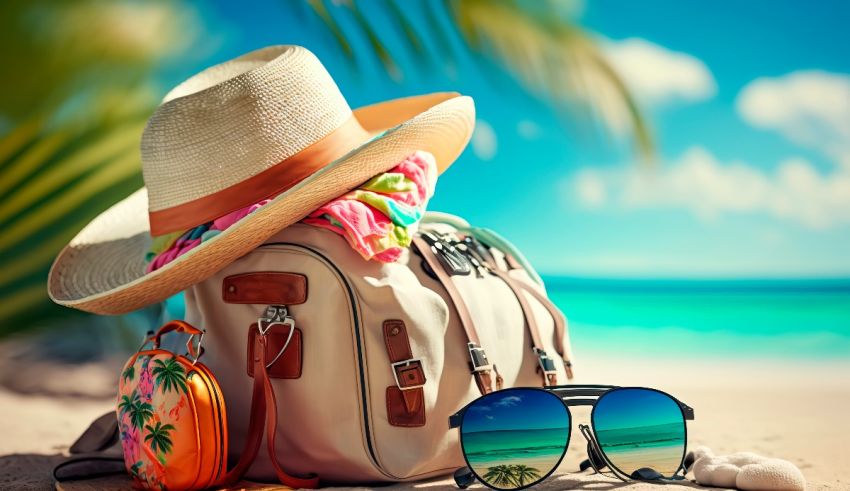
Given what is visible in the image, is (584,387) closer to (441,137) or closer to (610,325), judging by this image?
(441,137)

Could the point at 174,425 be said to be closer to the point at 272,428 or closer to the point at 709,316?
the point at 272,428

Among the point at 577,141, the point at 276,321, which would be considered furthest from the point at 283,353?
the point at 577,141

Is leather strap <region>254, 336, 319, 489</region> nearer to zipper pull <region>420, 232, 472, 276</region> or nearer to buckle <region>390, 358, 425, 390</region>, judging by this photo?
buckle <region>390, 358, 425, 390</region>

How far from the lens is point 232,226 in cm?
167

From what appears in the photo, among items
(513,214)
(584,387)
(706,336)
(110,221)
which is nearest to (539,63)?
(706,336)

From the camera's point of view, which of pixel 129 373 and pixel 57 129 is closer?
pixel 129 373

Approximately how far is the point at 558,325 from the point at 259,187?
765 millimetres

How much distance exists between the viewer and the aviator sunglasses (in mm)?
1600

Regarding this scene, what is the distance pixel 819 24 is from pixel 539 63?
5059mm

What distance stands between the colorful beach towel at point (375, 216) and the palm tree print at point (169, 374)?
261 millimetres

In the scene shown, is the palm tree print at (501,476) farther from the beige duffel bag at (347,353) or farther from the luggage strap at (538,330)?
the luggage strap at (538,330)

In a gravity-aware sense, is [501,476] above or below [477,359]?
below

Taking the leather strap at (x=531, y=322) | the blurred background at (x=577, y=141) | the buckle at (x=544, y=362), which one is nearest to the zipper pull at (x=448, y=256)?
the leather strap at (x=531, y=322)

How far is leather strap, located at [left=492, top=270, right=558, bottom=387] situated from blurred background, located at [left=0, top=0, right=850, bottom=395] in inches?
87.2
